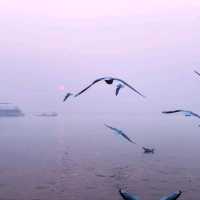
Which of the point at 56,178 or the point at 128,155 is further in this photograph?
the point at 128,155

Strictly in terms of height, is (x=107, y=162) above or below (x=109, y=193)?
below

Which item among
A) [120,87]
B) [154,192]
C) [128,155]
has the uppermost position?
[120,87]

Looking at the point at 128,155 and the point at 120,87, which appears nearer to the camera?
the point at 120,87

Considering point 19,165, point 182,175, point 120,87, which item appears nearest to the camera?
point 120,87

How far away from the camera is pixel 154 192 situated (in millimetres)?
47281

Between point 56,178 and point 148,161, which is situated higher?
point 56,178

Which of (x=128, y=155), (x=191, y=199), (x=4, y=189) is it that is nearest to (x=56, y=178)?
(x=4, y=189)

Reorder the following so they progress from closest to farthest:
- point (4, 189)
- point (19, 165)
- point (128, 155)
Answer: point (4, 189), point (19, 165), point (128, 155)

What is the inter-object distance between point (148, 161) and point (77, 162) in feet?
35.4

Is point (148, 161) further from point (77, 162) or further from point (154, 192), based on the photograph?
point (154, 192)

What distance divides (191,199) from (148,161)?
3292 cm

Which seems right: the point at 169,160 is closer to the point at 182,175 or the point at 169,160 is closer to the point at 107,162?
the point at 107,162

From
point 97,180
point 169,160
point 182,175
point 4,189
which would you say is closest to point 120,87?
point 4,189

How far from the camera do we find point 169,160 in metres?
79.9
